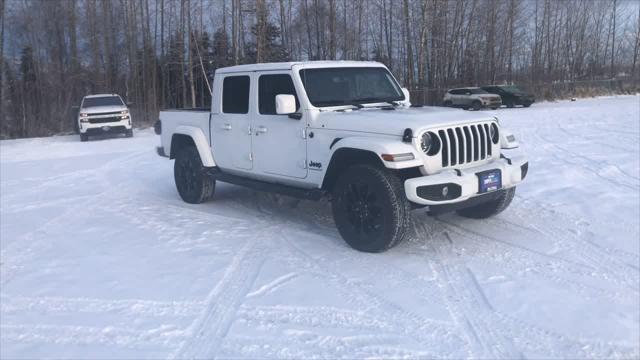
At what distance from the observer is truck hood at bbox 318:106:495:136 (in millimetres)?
5613

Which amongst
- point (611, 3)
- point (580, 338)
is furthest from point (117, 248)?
point (611, 3)

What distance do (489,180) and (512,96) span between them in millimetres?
26643

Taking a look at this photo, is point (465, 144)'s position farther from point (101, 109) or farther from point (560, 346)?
point (101, 109)

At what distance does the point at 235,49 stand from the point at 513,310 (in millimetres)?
30250

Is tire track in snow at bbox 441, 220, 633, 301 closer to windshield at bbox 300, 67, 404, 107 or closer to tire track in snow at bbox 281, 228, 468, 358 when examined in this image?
tire track in snow at bbox 281, 228, 468, 358

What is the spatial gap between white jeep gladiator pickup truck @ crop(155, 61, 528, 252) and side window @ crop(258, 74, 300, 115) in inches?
0.5

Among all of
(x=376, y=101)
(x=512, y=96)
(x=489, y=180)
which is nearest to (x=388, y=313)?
(x=489, y=180)

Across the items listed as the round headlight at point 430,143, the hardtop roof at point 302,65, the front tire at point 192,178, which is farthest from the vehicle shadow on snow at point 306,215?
the hardtop roof at point 302,65

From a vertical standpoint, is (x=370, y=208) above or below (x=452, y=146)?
below

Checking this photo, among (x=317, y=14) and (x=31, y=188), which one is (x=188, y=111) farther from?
(x=317, y=14)

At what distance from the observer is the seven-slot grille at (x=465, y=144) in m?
5.69

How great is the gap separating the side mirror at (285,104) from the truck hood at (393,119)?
0.32m

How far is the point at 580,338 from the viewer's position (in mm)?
3928

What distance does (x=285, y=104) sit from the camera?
6.32 metres
